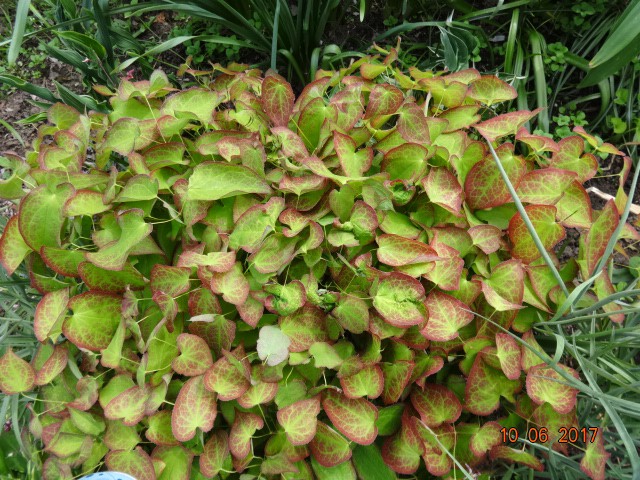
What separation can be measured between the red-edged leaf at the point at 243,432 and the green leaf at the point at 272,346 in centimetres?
13

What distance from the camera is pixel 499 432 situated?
0.98m

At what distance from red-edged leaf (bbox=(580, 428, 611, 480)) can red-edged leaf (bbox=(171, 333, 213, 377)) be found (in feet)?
2.26

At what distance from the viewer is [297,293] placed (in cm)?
89

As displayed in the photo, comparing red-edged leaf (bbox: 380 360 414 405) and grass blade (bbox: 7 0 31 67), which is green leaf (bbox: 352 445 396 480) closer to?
red-edged leaf (bbox: 380 360 414 405)

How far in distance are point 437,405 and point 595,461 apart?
11.4 inches

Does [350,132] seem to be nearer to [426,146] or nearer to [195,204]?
[426,146]

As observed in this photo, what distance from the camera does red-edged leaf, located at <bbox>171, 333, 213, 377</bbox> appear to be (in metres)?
0.89

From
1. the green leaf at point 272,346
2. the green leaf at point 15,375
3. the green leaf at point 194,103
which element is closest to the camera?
the green leaf at point 272,346

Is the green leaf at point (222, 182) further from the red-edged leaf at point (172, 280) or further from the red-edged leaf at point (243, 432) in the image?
the red-edged leaf at point (243, 432)

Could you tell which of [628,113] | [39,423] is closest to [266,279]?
[39,423]

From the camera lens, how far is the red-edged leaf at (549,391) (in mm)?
916

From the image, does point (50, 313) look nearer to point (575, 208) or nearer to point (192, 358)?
point (192, 358)

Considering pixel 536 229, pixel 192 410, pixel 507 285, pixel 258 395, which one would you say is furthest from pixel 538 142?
pixel 192 410

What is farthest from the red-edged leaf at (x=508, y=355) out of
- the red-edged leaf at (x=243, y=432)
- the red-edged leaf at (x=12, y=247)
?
the red-edged leaf at (x=12, y=247)
